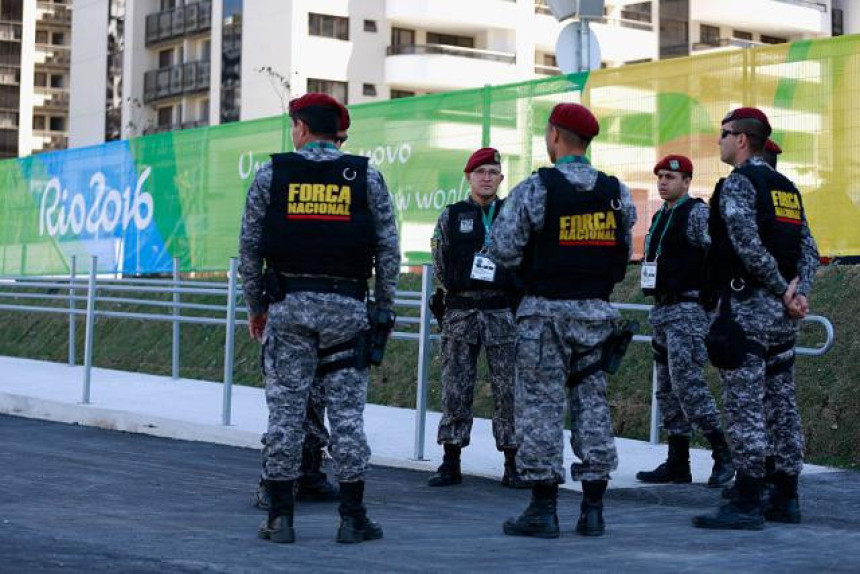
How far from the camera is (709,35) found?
5859cm

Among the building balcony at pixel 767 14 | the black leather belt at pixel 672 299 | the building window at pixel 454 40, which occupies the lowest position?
the black leather belt at pixel 672 299

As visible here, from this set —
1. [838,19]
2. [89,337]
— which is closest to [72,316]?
[89,337]

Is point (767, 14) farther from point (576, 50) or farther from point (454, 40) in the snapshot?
point (576, 50)

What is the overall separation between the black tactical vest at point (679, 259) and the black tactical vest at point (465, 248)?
0.86 metres

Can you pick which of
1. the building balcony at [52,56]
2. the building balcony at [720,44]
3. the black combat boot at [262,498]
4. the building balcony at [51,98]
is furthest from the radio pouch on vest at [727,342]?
the building balcony at [52,56]

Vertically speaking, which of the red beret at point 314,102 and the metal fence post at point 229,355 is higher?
the red beret at point 314,102

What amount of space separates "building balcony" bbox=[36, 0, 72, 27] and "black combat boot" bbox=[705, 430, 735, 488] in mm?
75526

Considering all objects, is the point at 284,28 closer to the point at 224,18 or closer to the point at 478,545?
the point at 224,18

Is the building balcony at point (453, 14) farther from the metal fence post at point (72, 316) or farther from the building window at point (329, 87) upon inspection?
the metal fence post at point (72, 316)

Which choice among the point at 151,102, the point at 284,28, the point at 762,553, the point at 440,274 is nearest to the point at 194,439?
the point at 440,274

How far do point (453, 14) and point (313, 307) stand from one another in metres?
46.7

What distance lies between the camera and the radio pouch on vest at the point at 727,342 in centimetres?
724

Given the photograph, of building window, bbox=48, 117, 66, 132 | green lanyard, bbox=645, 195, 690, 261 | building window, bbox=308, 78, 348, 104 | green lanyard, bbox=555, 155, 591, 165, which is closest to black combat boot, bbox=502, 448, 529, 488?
green lanyard, bbox=645, 195, 690, 261

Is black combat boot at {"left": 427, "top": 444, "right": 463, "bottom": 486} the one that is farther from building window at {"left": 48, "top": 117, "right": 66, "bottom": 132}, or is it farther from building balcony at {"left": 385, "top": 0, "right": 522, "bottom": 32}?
building window at {"left": 48, "top": 117, "right": 66, "bottom": 132}
